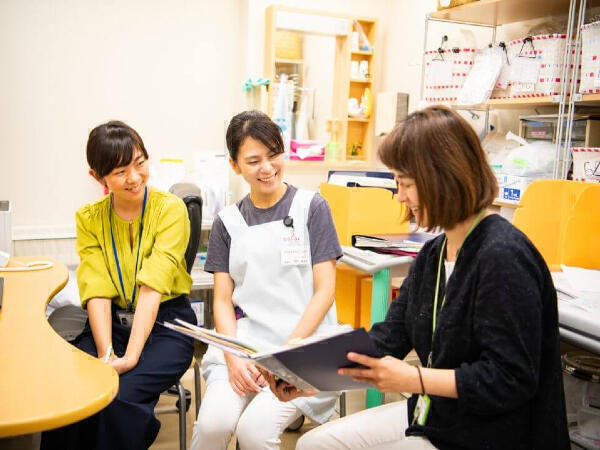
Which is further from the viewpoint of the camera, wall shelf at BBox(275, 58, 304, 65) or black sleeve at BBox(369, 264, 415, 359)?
wall shelf at BBox(275, 58, 304, 65)

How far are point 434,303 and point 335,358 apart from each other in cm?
26

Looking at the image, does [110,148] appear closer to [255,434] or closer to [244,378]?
[244,378]

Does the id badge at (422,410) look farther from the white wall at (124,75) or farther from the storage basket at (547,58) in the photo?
the white wall at (124,75)

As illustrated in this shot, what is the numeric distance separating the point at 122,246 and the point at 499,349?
1.25 m

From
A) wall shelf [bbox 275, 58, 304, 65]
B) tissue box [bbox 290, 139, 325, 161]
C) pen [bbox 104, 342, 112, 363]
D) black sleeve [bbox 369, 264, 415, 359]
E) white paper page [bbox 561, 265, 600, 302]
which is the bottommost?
pen [bbox 104, 342, 112, 363]

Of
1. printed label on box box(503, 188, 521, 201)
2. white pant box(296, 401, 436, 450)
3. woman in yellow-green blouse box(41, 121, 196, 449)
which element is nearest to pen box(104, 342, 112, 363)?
woman in yellow-green blouse box(41, 121, 196, 449)

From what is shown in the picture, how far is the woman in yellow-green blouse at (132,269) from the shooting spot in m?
1.74

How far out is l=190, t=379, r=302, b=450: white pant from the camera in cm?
154

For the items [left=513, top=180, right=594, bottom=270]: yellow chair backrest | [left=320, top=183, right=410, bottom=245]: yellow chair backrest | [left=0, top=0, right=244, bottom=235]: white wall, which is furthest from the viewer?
[left=0, top=0, right=244, bottom=235]: white wall

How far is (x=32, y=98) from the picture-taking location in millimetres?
3330

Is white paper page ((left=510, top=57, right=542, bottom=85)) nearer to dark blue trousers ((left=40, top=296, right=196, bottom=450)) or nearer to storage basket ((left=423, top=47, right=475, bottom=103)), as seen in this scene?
storage basket ((left=423, top=47, right=475, bottom=103))

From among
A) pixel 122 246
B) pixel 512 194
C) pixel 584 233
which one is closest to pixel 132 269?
pixel 122 246

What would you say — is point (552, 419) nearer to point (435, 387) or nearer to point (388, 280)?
point (435, 387)

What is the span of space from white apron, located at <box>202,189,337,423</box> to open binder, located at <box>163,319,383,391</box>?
1.78 ft
